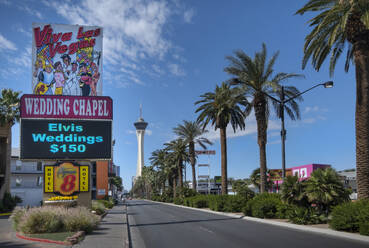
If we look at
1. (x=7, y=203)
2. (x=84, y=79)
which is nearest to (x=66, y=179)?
(x=7, y=203)

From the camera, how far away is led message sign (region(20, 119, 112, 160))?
2084 centimetres

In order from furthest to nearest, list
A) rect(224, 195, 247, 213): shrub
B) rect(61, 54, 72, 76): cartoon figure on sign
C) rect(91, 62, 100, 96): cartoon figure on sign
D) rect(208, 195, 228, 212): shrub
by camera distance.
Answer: rect(91, 62, 100, 96): cartoon figure on sign, rect(61, 54, 72, 76): cartoon figure on sign, rect(208, 195, 228, 212): shrub, rect(224, 195, 247, 213): shrub

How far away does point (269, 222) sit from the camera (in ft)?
72.9

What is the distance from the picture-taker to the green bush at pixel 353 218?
14.7 meters

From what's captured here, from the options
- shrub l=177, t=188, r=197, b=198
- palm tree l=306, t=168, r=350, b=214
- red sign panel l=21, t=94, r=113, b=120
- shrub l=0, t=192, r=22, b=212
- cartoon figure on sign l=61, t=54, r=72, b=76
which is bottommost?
shrub l=177, t=188, r=197, b=198

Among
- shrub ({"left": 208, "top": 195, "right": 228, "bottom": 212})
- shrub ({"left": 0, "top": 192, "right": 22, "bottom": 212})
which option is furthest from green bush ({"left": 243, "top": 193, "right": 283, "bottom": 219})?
shrub ({"left": 0, "top": 192, "right": 22, "bottom": 212})

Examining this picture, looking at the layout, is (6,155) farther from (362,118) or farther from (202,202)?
(362,118)

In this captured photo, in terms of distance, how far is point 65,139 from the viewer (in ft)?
70.4

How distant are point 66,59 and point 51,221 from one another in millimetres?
38219

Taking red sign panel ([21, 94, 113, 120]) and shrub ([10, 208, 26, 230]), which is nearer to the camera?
shrub ([10, 208, 26, 230])

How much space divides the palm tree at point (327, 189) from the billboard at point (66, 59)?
124 ft

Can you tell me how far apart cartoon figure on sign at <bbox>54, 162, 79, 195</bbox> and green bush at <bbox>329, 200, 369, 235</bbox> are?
14907 millimetres

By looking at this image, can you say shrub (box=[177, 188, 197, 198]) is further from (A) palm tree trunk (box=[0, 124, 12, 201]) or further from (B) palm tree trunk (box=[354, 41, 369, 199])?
(B) palm tree trunk (box=[354, 41, 369, 199])

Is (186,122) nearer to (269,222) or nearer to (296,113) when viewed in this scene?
(296,113)
